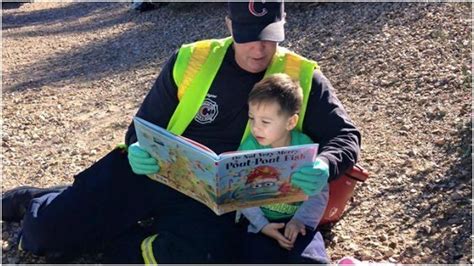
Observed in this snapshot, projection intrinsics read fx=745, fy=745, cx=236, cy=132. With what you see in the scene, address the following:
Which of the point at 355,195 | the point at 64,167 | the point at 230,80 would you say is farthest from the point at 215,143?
the point at 64,167

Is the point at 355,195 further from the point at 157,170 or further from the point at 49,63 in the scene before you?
the point at 49,63

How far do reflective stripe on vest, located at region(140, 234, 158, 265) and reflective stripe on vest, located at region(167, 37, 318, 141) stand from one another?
1.60 feet

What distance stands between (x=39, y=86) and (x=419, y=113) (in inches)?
173

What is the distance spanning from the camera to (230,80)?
128 inches

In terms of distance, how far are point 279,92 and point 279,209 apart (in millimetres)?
551

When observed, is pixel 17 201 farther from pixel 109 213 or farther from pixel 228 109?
pixel 228 109

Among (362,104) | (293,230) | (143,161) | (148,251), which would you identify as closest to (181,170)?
(143,161)

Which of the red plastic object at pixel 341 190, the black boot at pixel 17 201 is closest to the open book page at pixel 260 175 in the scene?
the red plastic object at pixel 341 190

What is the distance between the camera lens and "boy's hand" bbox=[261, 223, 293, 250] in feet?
10.1

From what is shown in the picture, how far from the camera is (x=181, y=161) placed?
2.86 meters

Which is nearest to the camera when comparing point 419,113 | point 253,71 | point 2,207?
point 253,71

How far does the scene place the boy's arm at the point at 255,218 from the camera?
10.3 feet

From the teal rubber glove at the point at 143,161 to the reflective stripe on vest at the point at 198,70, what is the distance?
12.5 inches

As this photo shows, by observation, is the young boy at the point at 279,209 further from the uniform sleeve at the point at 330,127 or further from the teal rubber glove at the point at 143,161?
the teal rubber glove at the point at 143,161
